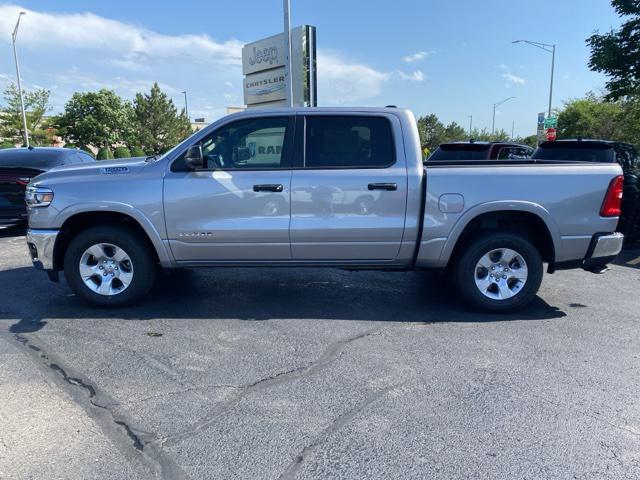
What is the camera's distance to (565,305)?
537cm

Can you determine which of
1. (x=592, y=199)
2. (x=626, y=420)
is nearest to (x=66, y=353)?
(x=626, y=420)

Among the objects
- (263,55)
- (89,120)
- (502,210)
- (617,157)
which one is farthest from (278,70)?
(89,120)

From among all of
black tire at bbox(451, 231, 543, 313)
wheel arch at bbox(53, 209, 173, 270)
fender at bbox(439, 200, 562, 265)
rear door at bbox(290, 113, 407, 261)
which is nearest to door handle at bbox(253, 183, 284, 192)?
rear door at bbox(290, 113, 407, 261)

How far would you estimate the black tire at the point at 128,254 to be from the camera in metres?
4.87

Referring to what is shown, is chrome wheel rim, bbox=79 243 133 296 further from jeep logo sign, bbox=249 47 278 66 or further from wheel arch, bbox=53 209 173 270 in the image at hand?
jeep logo sign, bbox=249 47 278 66

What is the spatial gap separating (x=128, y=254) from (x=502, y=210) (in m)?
3.77

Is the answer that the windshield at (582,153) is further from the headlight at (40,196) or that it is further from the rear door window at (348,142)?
the headlight at (40,196)

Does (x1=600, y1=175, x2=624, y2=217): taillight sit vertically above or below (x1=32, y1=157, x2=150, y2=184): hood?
below

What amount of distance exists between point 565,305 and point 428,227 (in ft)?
6.42

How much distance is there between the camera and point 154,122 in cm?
5716

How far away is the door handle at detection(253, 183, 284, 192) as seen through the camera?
185 inches

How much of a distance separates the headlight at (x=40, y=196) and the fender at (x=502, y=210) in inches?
156

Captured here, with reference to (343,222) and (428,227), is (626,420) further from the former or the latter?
(343,222)

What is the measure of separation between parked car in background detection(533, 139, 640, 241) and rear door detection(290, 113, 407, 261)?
4.43 meters
